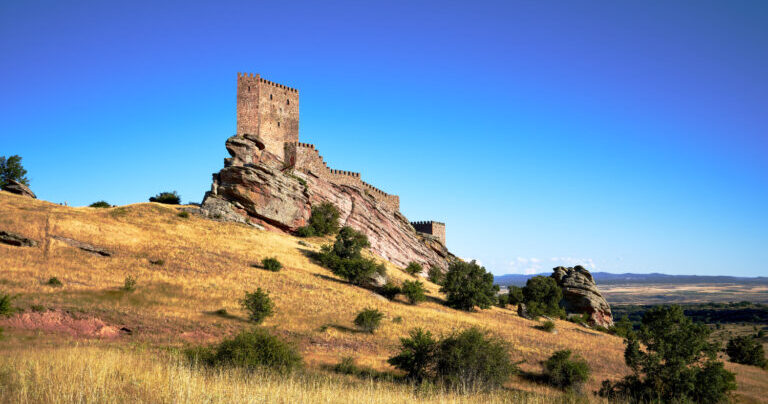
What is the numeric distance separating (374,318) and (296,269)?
13696 millimetres

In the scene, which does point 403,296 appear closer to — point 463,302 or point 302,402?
point 463,302

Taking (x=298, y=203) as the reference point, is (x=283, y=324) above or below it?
below

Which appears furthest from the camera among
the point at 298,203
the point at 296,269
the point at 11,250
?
the point at 298,203

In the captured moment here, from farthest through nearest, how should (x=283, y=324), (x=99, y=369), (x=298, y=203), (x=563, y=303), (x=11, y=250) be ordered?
(x=563, y=303), (x=298, y=203), (x=11, y=250), (x=283, y=324), (x=99, y=369)

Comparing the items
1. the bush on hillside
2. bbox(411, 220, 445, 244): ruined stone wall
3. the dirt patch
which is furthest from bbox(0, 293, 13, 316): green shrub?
bbox(411, 220, 445, 244): ruined stone wall

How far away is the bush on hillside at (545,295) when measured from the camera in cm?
5034

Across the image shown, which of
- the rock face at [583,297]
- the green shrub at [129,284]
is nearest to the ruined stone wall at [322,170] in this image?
the rock face at [583,297]

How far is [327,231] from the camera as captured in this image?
184 ft

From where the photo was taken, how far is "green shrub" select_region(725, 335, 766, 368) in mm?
39969

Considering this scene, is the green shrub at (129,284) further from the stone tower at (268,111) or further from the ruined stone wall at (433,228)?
the ruined stone wall at (433,228)

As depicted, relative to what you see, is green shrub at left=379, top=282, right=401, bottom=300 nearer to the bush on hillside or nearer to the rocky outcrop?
the bush on hillside

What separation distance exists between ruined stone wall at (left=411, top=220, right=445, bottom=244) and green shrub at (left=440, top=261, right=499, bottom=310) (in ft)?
96.8

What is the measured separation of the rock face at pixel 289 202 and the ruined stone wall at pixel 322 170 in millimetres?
1150

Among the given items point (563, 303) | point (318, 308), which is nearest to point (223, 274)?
point (318, 308)
